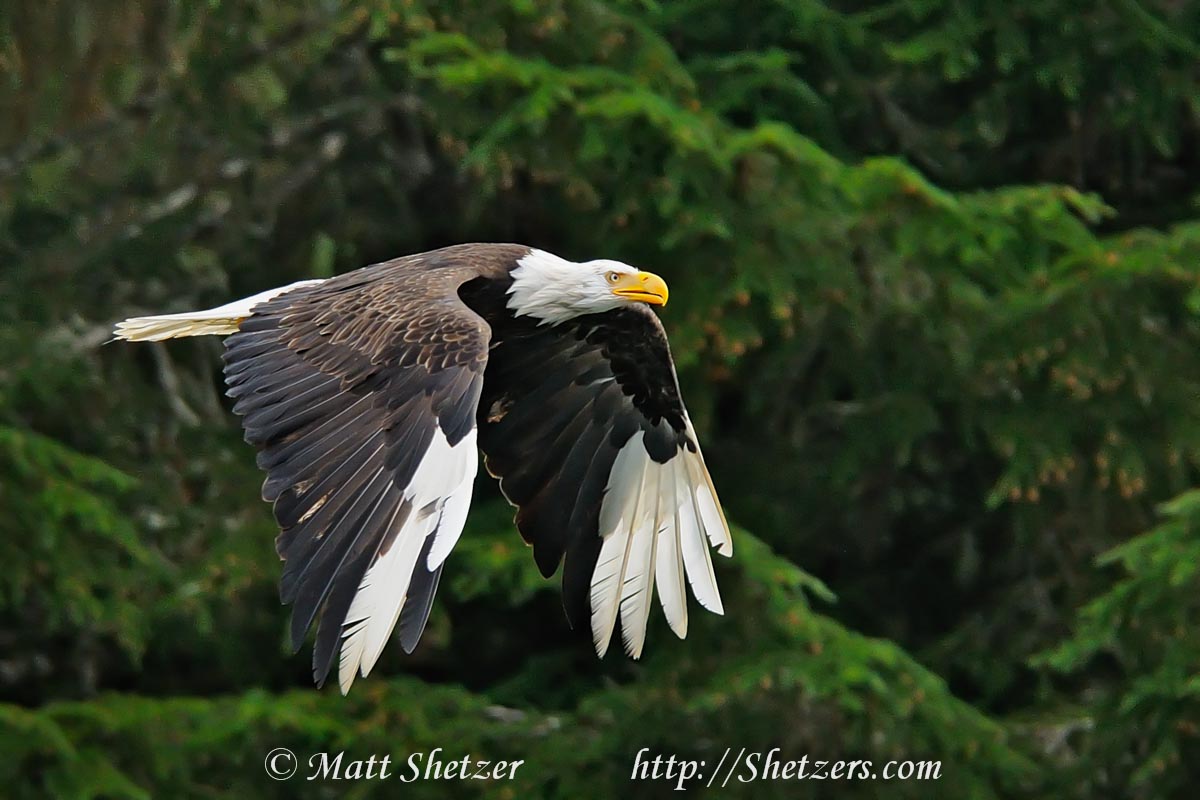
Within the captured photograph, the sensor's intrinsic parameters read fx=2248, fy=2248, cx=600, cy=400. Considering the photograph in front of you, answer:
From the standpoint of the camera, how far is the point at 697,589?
24.3 ft

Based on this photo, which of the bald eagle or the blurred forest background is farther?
the blurred forest background

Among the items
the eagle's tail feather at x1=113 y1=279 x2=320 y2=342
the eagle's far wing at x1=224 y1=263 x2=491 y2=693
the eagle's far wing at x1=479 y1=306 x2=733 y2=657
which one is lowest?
the eagle's far wing at x1=479 y1=306 x2=733 y2=657

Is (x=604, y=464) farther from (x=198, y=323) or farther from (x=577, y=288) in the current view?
(x=198, y=323)

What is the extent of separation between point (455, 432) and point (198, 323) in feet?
5.01

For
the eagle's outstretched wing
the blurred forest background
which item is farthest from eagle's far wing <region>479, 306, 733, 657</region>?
the blurred forest background

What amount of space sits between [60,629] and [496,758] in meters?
2.14

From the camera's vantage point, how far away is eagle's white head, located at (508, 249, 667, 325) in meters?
7.39

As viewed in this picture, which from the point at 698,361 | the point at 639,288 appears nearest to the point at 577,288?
the point at 639,288

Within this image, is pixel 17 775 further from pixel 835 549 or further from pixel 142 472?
pixel 835 549

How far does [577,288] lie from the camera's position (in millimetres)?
7422

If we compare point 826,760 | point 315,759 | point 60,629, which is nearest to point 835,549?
point 826,760

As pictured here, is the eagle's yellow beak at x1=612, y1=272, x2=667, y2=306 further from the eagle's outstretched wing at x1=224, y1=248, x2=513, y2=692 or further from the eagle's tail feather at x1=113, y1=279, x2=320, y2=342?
the eagle's tail feather at x1=113, y1=279, x2=320, y2=342

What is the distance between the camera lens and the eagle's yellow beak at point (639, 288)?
24.2ft

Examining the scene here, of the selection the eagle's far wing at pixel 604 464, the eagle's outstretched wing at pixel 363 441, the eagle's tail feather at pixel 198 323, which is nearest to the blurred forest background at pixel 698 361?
the eagle's far wing at pixel 604 464
